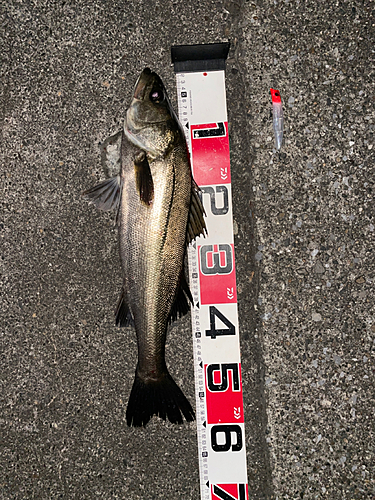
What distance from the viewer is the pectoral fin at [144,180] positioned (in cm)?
186

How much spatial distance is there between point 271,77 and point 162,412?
2202mm

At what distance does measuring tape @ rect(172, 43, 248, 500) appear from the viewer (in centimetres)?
223

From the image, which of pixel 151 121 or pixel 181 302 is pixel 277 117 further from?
pixel 181 302

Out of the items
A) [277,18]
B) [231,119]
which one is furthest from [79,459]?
[277,18]

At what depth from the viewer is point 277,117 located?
2.28 metres

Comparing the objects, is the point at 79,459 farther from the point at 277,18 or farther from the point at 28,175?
the point at 277,18

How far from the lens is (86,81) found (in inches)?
91.5

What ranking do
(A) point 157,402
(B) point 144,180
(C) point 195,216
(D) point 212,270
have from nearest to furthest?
(B) point 144,180 → (C) point 195,216 → (A) point 157,402 → (D) point 212,270

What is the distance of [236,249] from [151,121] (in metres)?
0.94

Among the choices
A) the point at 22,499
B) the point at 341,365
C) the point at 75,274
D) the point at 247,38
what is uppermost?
the point at 247,38

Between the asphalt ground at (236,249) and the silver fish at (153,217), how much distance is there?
0.31m

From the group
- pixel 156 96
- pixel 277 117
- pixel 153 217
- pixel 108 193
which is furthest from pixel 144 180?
pixel 277 117

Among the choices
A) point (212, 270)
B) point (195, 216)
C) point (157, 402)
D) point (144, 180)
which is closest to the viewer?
point (144, 180)

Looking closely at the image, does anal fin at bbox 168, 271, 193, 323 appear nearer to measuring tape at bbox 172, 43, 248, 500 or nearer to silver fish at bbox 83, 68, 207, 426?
silver fish at bbox 83, 68, 207, 426
